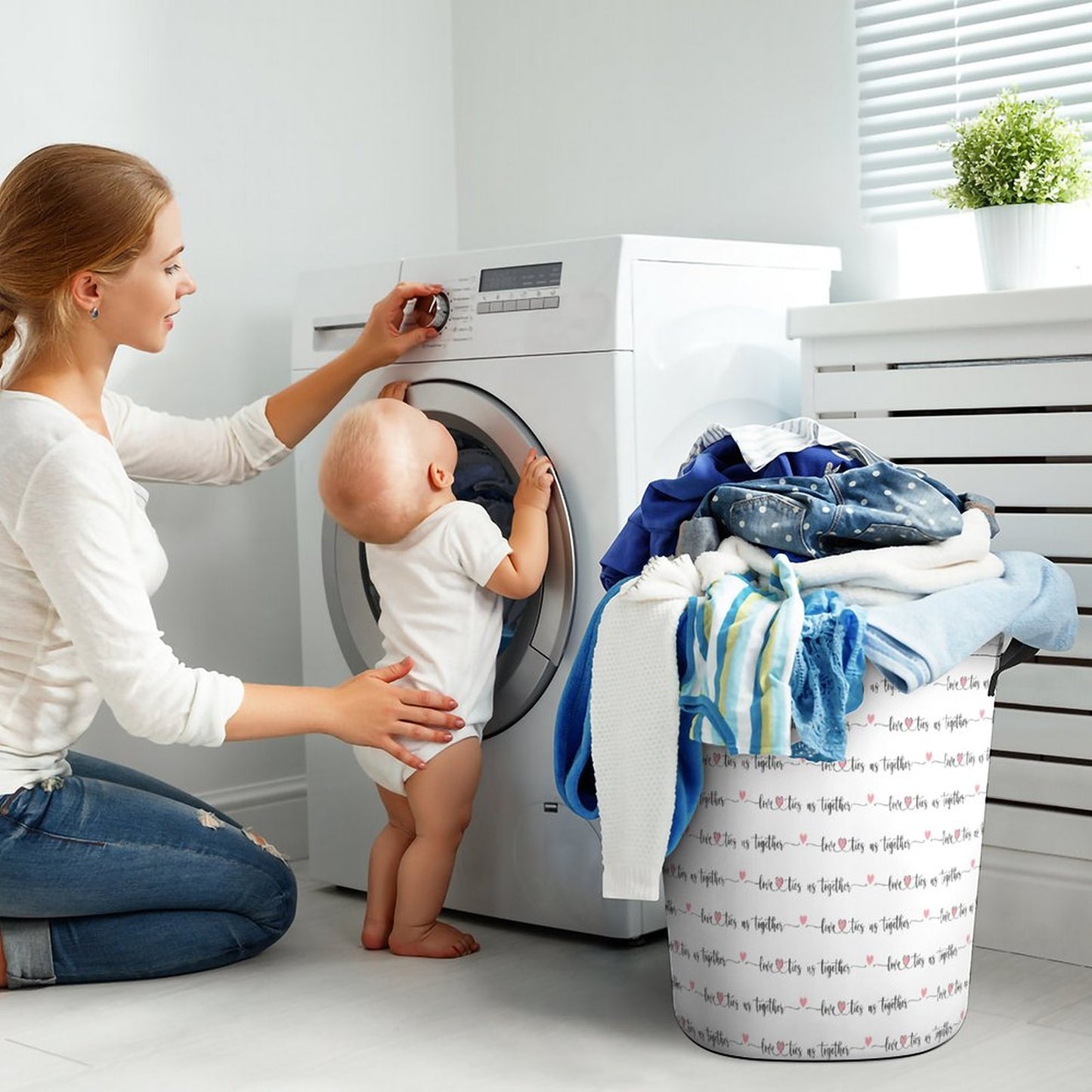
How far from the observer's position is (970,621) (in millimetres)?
1491

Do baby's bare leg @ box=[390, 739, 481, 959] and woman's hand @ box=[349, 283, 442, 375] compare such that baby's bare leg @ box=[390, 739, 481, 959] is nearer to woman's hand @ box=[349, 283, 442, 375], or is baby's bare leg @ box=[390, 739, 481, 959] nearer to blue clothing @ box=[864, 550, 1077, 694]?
woman's hand @ box=[349, 283, 442, 375]

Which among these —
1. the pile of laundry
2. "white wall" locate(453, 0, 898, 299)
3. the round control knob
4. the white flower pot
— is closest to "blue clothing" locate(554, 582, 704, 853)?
the pile of laundry

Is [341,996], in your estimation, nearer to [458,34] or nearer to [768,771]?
[768,771]

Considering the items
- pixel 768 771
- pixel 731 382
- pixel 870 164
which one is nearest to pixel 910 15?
pixel 870 164

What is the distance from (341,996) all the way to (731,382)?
97 centimetres

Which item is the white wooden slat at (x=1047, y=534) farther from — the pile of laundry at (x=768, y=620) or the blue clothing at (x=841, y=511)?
the blue clothing at (x=841, y=511)

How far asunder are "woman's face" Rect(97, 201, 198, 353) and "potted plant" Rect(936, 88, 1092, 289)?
1.07m

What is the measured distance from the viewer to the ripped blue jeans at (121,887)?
1.83 meters

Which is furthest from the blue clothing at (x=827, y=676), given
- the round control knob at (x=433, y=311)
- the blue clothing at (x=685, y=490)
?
the round control knob at (x=433, y=311)

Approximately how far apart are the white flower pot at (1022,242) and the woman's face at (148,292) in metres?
1.08

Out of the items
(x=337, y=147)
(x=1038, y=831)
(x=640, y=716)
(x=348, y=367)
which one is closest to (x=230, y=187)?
(x=337, y=147)

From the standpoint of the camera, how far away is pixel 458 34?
295 cm

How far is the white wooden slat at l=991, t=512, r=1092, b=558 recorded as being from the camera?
1.84 m

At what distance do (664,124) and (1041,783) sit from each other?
1.34 metres
